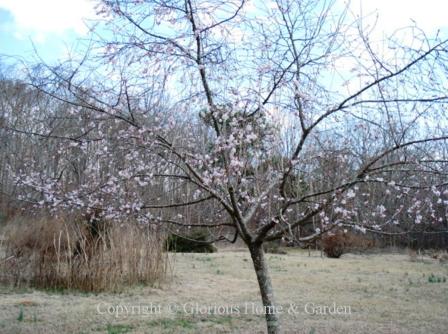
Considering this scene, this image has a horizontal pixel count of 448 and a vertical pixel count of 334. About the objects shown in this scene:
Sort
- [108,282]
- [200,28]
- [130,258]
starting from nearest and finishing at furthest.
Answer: [200,28] < [108,282] < [130,258]

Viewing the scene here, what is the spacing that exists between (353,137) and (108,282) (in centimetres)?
445

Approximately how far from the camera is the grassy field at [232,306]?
15.2 ft

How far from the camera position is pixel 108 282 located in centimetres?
668

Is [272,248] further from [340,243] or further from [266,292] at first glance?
[266,292]

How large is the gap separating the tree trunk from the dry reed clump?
3.88m

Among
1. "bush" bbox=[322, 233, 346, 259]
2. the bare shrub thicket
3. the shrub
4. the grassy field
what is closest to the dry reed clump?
the grassy field

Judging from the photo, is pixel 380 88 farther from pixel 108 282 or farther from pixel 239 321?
pixel 108 282

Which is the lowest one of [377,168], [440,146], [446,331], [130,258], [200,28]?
[446,331]

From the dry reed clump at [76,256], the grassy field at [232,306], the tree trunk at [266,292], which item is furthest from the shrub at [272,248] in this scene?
the tree trunk at [266,292]

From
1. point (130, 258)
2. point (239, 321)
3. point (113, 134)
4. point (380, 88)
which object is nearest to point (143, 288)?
point (130, 258)

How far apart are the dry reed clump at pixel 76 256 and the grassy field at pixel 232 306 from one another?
284mm

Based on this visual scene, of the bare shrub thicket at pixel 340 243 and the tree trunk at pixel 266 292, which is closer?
the tree trunk at pixel 266 292

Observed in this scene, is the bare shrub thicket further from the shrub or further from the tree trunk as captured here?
the tree trunk

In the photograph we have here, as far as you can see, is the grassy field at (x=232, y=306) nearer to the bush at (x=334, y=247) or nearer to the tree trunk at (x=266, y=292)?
the tree trunk at (x=266, y=292)
